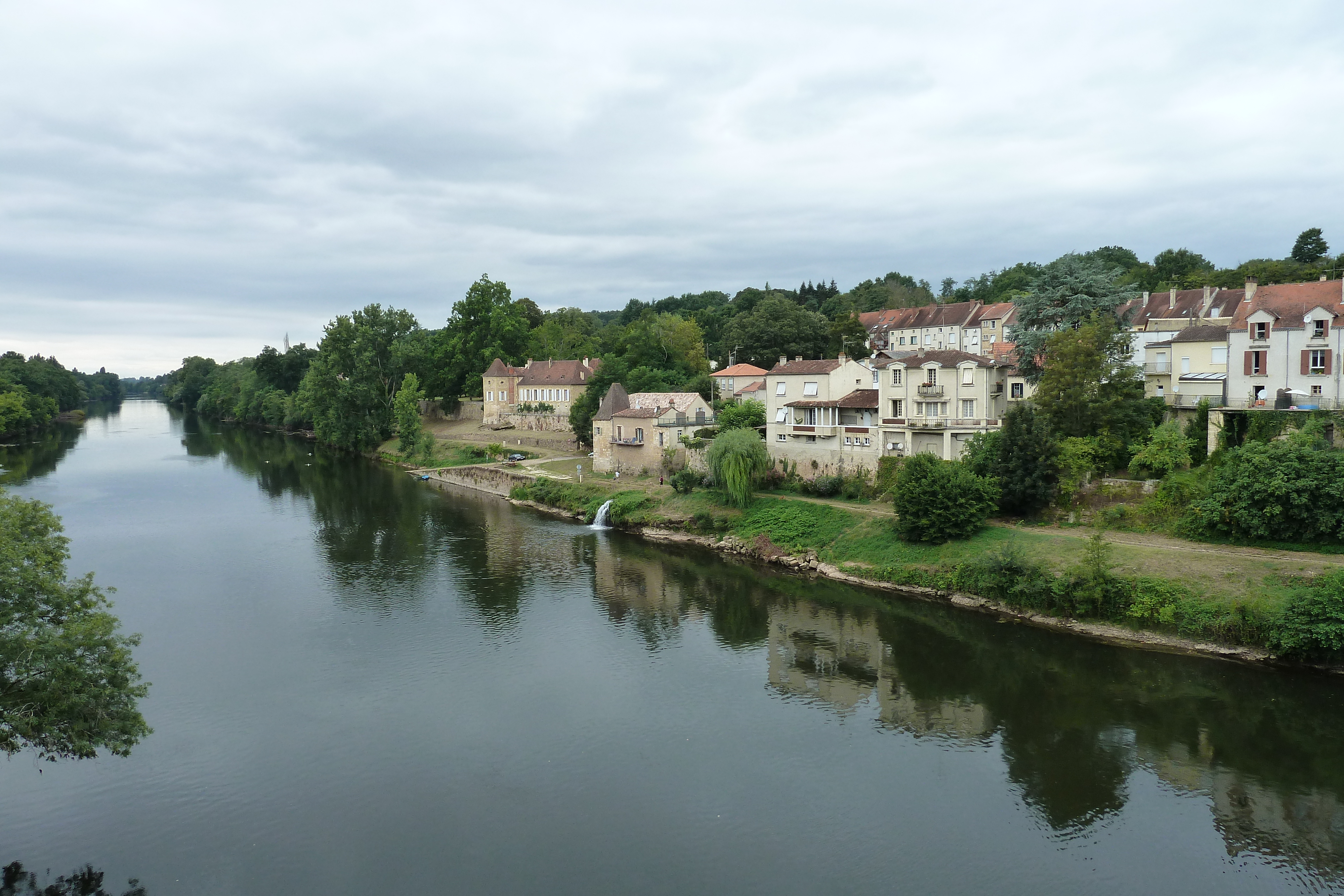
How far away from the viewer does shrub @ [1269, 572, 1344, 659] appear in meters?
21.5

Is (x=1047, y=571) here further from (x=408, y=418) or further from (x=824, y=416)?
(x=408, y=418)

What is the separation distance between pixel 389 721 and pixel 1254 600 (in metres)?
23.6

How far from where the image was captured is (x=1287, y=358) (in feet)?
104

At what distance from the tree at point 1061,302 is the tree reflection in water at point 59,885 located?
3854cm

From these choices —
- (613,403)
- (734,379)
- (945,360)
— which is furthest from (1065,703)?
(734,379)

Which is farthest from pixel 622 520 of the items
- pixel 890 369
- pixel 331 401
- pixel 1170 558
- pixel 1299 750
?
pixel 331 401

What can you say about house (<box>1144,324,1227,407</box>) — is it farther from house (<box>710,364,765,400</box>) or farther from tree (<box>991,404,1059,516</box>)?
house (<box>710,364,765,400</box>)

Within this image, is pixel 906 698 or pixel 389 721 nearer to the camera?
pixel 389 721

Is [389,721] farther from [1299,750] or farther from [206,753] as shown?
[1299,750]

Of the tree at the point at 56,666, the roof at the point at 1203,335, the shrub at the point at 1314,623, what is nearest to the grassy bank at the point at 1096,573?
the shrub at the point at 1314,623

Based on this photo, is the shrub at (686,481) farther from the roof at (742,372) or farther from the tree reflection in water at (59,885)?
the tree reflection in water at (59,885)

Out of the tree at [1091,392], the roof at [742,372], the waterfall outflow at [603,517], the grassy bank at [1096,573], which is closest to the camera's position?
the grassy bank at [1096,573]

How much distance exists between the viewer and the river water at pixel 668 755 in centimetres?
1526

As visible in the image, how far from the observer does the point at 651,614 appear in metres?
29.7
